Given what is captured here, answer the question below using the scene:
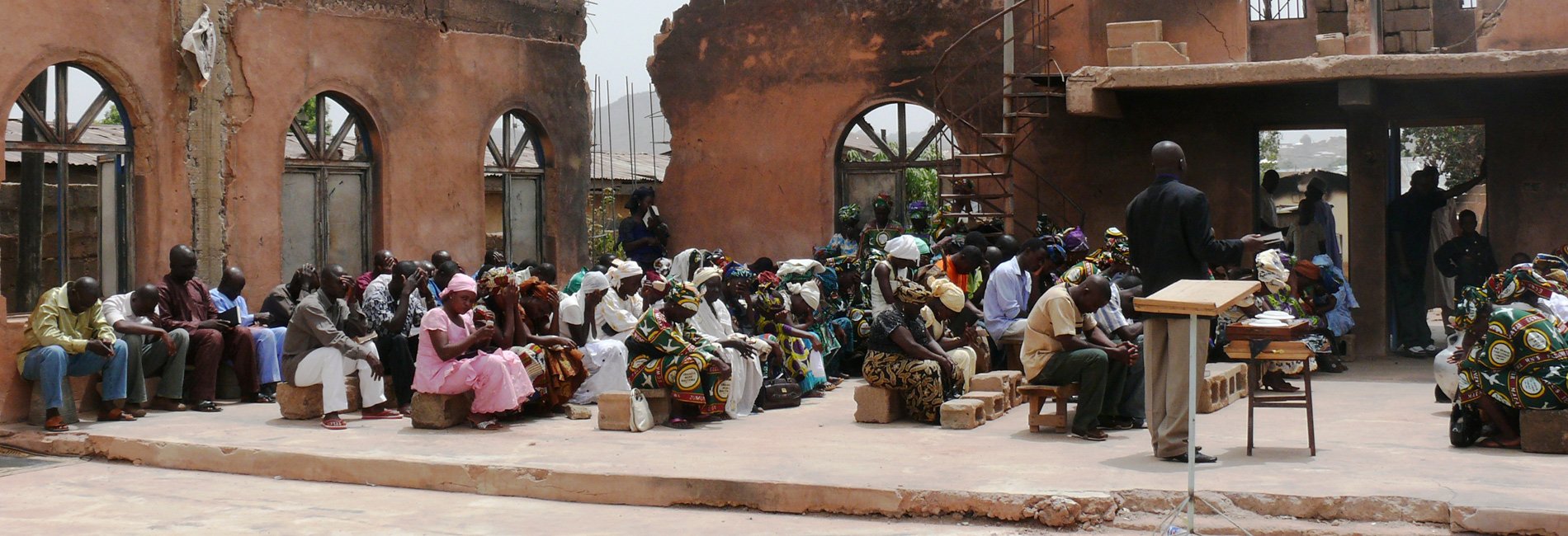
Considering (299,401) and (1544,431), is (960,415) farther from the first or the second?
(299,401)

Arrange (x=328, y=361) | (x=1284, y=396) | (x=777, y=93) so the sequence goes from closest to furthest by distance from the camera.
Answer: (x=1284, y=396) → (x=328, y=361) → (x=777, y=93)

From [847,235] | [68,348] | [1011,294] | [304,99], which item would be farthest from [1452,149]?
[68,348]

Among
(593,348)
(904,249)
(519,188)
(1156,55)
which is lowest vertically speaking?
(593,348)

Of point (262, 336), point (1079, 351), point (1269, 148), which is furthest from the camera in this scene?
point (1269, 148)

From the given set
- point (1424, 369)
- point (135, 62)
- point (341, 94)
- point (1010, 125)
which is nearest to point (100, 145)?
point (135, 62)

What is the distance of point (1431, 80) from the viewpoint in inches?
498

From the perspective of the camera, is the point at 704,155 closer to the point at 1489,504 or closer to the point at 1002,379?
the point at 1002,379

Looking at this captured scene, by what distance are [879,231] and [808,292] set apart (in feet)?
9.41

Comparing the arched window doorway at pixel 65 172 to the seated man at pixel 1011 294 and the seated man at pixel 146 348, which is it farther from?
the seated man at pixel 1011 294

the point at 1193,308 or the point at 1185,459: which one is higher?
the point at 1193,308

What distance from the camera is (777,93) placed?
16.3 metres

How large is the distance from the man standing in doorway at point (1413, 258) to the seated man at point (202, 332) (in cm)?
998

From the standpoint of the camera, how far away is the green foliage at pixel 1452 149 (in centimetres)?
2708

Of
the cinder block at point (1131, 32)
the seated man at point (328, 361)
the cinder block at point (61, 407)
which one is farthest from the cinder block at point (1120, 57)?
the cinder block at point (61, 407)
